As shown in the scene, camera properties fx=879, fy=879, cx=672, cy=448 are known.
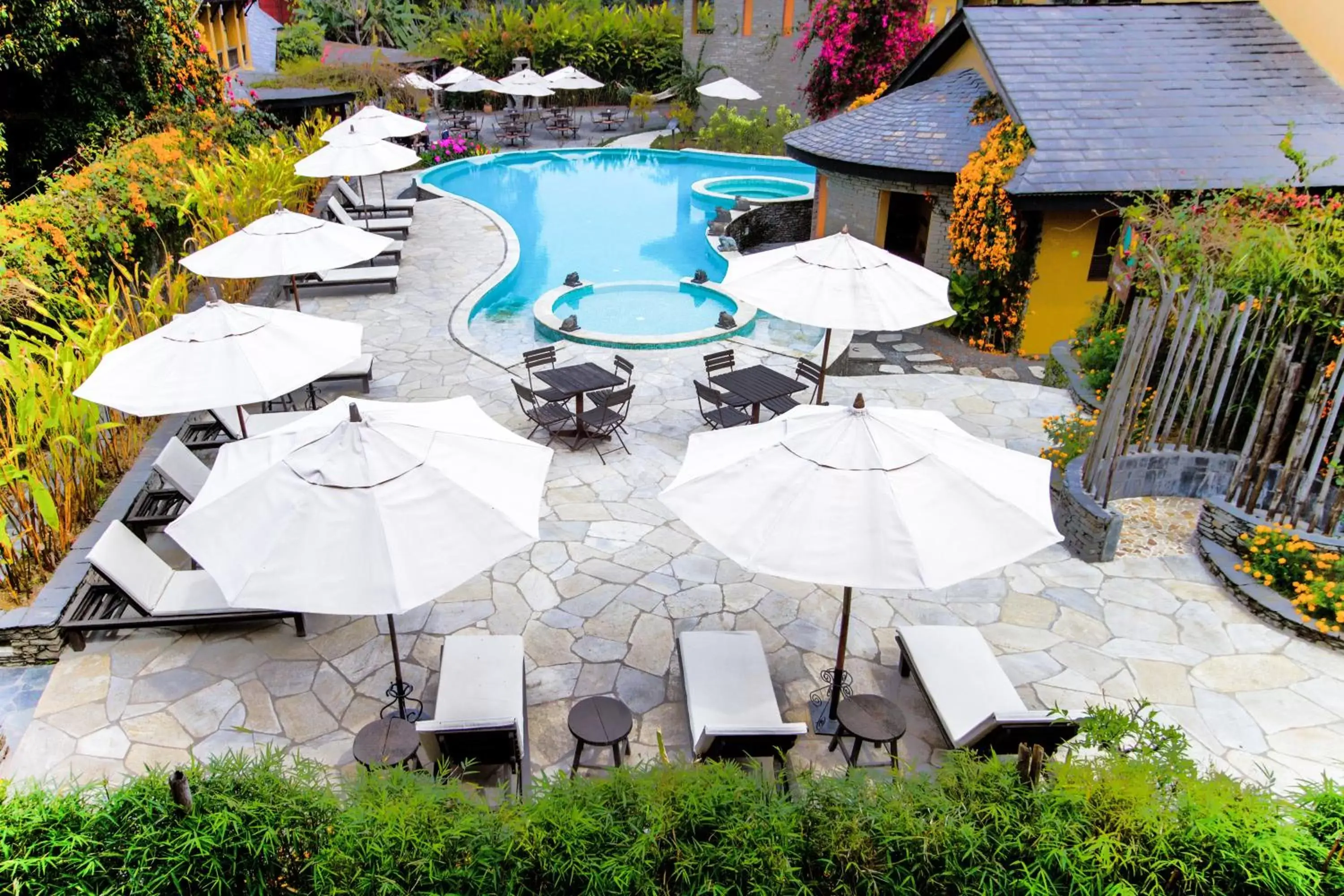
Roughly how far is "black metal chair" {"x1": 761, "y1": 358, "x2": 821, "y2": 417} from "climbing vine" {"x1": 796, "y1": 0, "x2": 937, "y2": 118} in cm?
1265

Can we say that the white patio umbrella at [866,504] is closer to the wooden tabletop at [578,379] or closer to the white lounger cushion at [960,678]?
the white lounger cushion at [960,678]

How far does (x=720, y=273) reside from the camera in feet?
60.6

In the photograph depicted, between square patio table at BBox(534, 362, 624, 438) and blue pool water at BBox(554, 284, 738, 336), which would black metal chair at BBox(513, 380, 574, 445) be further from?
blue pool water at BBox(554, 284, 738, 336)

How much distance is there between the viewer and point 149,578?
265 inches

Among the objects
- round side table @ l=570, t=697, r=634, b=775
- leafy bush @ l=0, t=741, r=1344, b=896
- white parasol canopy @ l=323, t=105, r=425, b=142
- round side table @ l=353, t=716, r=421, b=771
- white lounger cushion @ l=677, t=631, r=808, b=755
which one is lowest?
round side table @ l=353, t=716, r=421, b=771

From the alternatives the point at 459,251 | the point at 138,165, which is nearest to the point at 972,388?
the point at 459,251

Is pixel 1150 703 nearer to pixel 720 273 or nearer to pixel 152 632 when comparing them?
pixel 152 632

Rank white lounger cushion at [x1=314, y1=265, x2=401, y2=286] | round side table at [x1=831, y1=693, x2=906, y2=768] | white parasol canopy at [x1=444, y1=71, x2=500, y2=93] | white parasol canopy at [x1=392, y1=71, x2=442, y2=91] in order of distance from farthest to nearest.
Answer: white parasol canopy at [x1=444, y1=71, x2=500, y2=93] < white parasol canopy at [x1=392, y1=71, x2=442, y2=91] < white lounger cushion at [x1=314, y1=265, x2=401, y2=286] < round side table at [x1=831, y1=693, x2=906, y2=768]

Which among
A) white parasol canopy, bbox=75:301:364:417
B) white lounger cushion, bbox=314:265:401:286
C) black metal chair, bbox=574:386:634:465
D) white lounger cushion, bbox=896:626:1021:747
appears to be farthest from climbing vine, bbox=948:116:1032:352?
white parasol canopy, bbox=75:301:364:417

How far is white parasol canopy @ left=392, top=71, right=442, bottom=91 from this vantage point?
28.4 m

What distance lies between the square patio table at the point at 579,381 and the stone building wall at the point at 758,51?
21.1 metres

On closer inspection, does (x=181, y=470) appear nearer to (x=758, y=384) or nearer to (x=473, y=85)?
(x=758, y=384)

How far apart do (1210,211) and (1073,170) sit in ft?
10.4

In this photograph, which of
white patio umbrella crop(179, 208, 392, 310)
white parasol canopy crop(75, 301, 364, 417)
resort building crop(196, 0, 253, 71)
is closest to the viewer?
white parasol canopy crop(75, 301, 364, 417)
